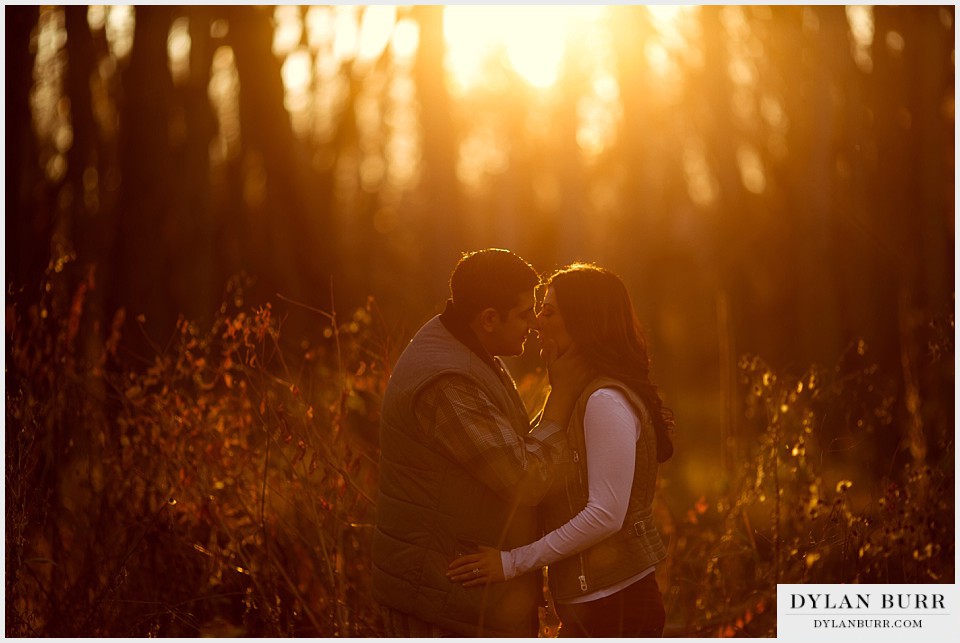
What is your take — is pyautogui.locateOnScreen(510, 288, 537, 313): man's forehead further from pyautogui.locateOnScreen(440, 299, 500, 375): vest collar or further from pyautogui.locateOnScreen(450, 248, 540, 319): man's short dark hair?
pyautogui.locateOnScreen(440, 299, 500, 375): vest collar

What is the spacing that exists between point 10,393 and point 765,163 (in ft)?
34.3

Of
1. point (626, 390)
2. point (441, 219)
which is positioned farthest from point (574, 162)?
point (626, 390)

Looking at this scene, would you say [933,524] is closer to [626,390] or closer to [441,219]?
[626,390]

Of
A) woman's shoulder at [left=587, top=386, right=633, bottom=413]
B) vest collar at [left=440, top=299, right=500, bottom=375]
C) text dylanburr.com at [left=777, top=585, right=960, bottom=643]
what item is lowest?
text dylanburr.com at [left=777, top=585, right=960, bottom=643]

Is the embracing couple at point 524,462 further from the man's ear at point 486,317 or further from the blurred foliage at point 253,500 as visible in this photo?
the blurred foliage at point 253,500

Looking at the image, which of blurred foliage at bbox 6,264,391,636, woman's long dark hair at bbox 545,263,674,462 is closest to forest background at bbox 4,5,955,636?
blurred foliage at bbox 6,264,391,636

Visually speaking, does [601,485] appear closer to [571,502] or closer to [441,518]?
[571,502]

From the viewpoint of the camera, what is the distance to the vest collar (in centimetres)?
341

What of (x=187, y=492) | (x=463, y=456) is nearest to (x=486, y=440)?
(x=463, y=456)

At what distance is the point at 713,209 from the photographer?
1709 centimetres

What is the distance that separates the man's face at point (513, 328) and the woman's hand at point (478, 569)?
27.1 inches

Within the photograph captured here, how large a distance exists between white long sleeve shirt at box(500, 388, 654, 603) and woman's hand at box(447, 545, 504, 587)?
0.48 feet

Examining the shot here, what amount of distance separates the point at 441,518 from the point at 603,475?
1.84ft

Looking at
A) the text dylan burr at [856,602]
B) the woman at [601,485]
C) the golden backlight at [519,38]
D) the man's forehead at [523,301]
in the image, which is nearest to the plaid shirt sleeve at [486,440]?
the woman at [601,485]
